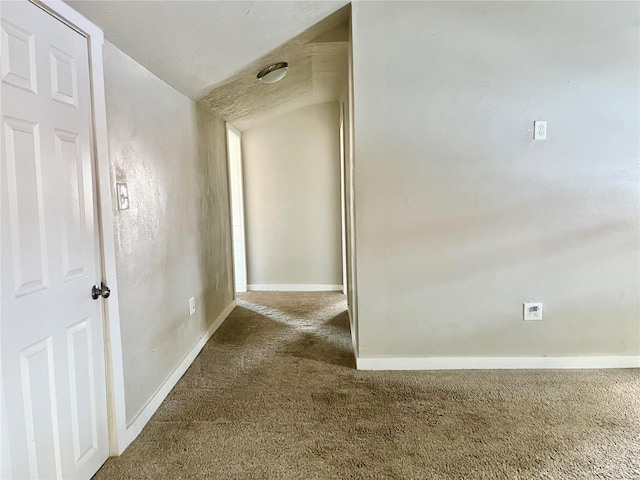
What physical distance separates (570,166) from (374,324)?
1.59m

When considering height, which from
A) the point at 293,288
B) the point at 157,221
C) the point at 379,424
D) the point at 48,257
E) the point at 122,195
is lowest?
the point at 379,424

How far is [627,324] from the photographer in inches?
107

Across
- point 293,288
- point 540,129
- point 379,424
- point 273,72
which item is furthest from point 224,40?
point 293,288

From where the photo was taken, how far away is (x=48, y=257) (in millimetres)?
1468

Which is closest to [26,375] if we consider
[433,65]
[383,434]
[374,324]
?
[383,434]

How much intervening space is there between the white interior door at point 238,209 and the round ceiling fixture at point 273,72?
175cm

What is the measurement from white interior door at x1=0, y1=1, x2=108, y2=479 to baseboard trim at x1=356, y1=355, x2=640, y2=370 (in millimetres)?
1671

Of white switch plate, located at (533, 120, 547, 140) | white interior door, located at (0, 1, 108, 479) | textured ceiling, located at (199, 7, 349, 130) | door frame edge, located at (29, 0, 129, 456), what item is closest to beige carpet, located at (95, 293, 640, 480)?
door frame edge, located at (29, 0, 129, 456)

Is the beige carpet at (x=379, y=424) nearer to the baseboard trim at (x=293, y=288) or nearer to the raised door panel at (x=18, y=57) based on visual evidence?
the raised door panel at (x=18, y=57)

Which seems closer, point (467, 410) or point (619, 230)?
point (467, 410)

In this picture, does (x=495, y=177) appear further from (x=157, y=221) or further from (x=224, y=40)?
(x=157, y=221)

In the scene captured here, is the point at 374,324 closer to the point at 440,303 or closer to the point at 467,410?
the point at 440,303

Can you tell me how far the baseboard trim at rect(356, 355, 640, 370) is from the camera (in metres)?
2.73

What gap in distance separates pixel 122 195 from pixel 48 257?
57 centimetres
